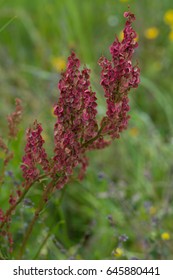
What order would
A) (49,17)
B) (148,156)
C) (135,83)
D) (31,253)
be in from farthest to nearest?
(49,17) < (148,156) < (31,253) < (135,83)

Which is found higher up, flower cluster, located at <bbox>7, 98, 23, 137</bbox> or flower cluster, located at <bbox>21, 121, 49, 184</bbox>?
flower cluster, located at <bbox>7, 98, 23, 137</bbox>

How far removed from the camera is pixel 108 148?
11.9 ft

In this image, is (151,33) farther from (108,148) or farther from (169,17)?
(108,148)

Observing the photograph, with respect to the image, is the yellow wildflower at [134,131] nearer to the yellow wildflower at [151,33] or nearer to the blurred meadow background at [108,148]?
the blurred meadow background at [108,148]

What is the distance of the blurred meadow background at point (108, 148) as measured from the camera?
261cm

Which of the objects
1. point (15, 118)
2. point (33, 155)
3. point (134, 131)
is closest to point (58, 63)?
point (134, 131)

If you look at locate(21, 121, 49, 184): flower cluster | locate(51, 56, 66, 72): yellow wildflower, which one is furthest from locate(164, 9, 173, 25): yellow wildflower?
locate(21, 121, 49, 184): flower cluster

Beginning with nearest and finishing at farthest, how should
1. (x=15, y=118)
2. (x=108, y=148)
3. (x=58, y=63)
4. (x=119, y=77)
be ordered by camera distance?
(x=119, y=77) < (x=15, y=118) < (x=108, y=148) < (x=58, y=63)

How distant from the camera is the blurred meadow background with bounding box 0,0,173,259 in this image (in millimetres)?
2605

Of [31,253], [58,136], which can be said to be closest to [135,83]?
[58,136]

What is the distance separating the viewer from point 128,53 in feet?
5.00

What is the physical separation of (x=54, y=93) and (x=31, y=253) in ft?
5.53

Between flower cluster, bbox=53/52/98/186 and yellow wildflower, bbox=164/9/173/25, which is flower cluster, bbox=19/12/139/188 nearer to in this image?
flower cluster, bbox=53/52/98/186
